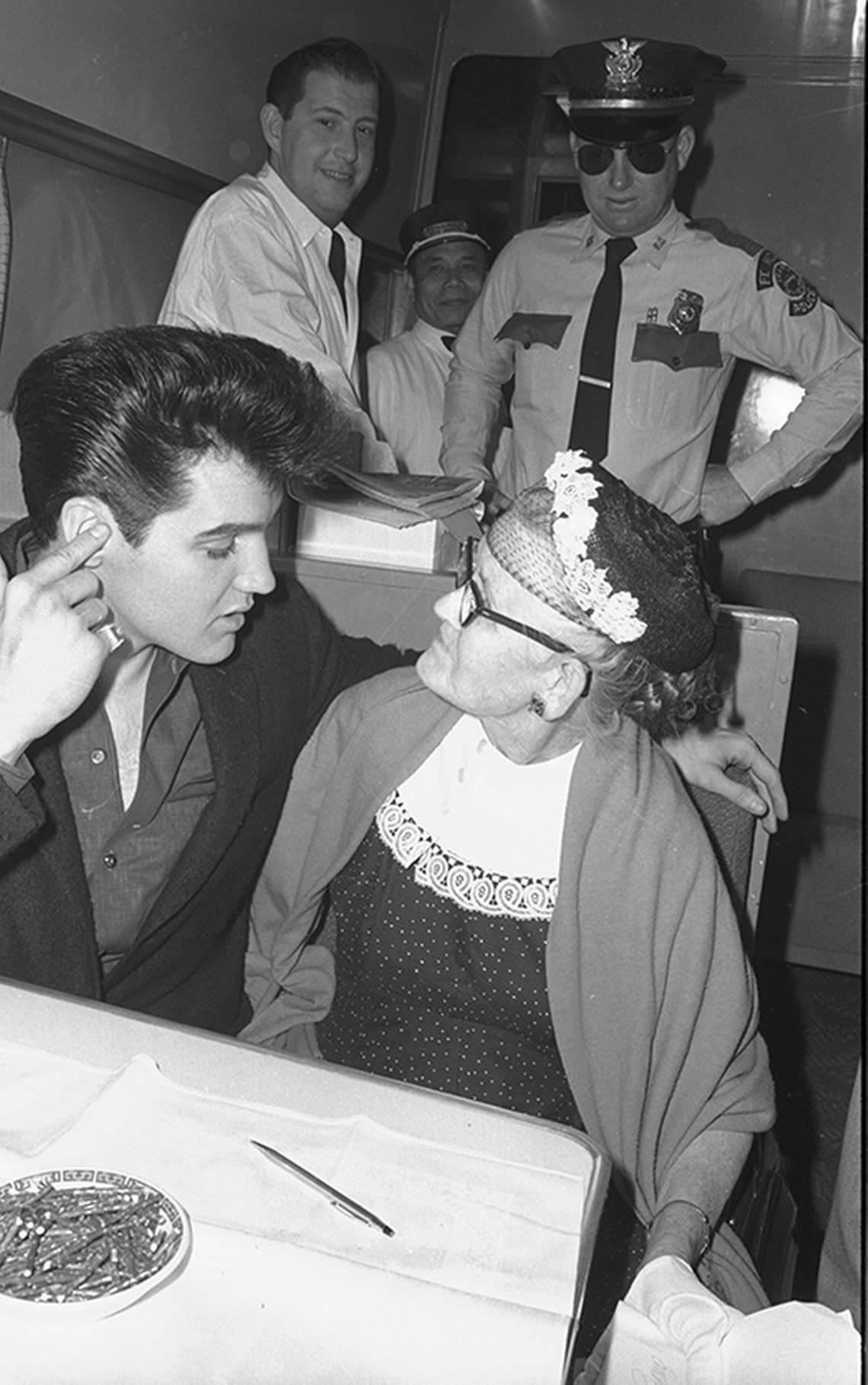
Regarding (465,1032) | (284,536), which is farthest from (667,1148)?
(284,536)

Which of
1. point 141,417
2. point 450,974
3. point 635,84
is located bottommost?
point 450,974

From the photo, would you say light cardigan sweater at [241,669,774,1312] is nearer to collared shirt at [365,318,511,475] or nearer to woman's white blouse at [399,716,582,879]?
woman's white blouse at [399,716,582,879]

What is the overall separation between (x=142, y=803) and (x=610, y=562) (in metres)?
0.41

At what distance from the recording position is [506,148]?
31.8 inches

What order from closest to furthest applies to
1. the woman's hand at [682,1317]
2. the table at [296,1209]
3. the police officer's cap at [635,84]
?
the table at [296,1209]
the woman's hand at [682,1317]
the police officer's cap at [635,84]

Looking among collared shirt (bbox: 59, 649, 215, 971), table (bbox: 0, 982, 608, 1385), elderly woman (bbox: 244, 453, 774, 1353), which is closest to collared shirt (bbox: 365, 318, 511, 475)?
elderly woman (bbox: 244, 453, 774, 1353)

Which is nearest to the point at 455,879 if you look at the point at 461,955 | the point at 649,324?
the point at 461,955

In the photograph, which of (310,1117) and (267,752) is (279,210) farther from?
(310,1117)

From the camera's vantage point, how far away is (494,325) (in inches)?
32.9

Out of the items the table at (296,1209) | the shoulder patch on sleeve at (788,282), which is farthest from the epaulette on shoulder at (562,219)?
the table at (296,1209)

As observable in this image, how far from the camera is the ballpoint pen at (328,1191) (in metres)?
→ 0.62

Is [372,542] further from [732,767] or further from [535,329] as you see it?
[732,767]

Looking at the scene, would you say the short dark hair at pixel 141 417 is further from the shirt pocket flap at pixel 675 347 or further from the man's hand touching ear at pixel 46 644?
the shirt pocket flap at pixel 675 347

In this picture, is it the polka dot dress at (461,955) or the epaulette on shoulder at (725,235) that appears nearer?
the epaulette on shoulder at (725,235)
